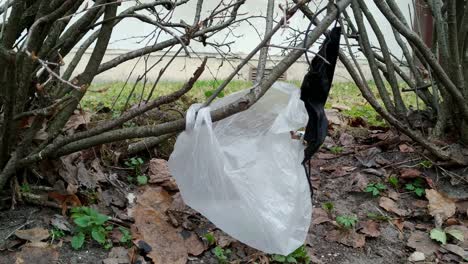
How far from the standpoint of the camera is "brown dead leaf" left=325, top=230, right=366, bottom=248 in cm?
239

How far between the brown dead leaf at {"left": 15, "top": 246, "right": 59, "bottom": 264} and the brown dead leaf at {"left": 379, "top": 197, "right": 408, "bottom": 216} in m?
1.53

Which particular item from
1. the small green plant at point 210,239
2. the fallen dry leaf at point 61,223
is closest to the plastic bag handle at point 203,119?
the small green plant at point 210,239

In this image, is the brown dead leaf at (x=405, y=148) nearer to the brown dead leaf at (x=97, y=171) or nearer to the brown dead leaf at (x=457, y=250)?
the brown dead leaf at (x=457, y=250)

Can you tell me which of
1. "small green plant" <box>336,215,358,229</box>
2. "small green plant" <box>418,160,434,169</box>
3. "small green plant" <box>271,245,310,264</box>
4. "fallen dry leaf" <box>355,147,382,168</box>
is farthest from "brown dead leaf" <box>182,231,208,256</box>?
"small green plant" <box>418,160,434,169</box>

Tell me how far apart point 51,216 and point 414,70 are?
2246mm

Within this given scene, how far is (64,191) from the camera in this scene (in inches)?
90.7

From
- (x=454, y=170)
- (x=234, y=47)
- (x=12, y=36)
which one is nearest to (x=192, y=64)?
(x=234, y=47)

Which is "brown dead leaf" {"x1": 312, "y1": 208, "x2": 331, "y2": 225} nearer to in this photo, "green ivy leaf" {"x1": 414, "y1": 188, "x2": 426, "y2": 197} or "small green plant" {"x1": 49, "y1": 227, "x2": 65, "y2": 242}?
"green ivy leaf" {"x1": 414, "y1": 188, "x2": 426, "y2": 197}

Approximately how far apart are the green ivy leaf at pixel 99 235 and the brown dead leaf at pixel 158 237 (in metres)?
0.13

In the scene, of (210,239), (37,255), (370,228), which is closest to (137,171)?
(210,239)

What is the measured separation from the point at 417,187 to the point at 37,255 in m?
1.84

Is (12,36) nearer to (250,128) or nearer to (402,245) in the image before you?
(250,128)

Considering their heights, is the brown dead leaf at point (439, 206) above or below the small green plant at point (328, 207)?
below

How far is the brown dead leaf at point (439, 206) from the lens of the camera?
8.38 feet
